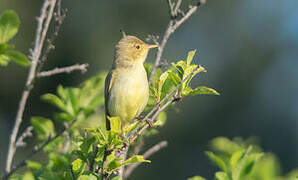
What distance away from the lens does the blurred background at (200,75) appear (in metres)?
10.7

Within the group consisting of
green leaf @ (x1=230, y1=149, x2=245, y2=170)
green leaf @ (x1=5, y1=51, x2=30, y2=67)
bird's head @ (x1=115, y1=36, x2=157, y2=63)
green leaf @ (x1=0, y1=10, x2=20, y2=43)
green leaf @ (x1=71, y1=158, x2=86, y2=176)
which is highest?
bird's head @ (x1=115, y1=36, x2=157, y2=63)

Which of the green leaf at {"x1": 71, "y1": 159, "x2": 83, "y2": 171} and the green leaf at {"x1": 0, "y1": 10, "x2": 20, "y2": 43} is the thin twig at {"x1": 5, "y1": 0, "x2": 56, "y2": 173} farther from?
the green leaf at {"x1": 71, "y1": 159, "x2": 83, "y2": 171}

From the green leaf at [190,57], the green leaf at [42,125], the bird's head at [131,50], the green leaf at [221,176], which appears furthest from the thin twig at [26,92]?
the bird's head at [131,50]

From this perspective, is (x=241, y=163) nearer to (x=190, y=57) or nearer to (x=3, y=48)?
(x=190, y=57)

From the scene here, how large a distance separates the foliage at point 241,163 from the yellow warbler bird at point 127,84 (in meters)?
0.81

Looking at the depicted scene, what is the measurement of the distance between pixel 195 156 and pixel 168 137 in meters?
1.21

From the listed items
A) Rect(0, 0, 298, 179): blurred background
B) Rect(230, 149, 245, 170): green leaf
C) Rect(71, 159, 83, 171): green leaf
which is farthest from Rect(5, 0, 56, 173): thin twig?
Rect(0, 0, 298, 179): blurred background

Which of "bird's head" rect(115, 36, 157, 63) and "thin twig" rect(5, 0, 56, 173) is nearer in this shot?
"thin twig" rect(5, 0, 56, 173)

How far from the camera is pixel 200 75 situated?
11.7m

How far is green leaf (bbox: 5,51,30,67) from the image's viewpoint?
A: 2.21 metres

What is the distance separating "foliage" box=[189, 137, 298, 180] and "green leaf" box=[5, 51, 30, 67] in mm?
1362

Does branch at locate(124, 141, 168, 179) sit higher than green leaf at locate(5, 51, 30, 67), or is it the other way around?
green leaf at locate(5, 51, 30, 67)

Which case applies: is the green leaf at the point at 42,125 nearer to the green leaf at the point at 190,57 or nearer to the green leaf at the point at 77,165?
the green leaf at the point at 77,165

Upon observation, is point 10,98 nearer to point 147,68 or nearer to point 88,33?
point 88,33
